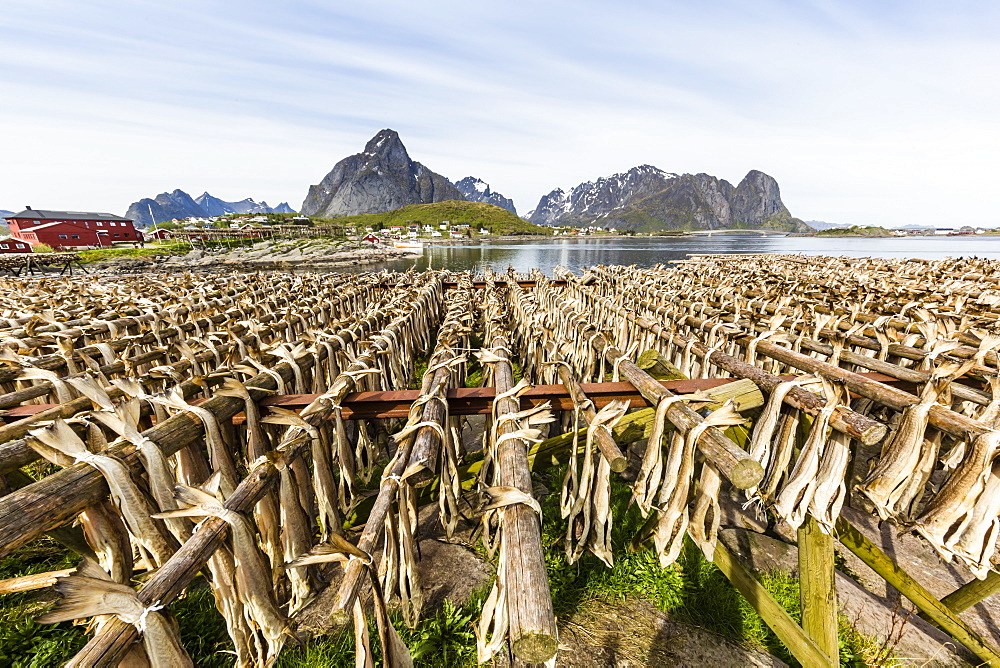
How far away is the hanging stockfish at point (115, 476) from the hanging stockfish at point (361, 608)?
1.26 metres

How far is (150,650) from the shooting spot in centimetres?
142

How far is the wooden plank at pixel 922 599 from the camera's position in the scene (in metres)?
3.06

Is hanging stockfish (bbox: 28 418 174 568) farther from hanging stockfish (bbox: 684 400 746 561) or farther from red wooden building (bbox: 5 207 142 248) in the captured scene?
red wooden building (bbox: 5 207 142 248)

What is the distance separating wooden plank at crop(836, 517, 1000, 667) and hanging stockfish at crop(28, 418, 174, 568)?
4.82 metres

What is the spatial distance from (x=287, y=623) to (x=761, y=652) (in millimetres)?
3860

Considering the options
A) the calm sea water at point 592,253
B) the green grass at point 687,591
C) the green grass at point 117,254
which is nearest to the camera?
the green grass at point 687,591

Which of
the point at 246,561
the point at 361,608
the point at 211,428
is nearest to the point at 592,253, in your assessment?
the point at 211,428

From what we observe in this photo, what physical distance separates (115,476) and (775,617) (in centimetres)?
465

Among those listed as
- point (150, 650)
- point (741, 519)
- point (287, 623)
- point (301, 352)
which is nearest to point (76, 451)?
point (150, 650)

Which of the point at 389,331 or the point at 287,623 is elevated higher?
the point at 389,331

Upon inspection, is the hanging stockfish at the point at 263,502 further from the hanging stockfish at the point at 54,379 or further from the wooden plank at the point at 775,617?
the wooden plank at the point at 775,617

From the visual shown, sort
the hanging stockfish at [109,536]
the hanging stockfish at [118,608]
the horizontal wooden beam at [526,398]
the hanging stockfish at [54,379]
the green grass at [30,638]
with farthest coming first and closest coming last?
the horizontal wooden beam at [526,398] < the hanging stockfish at [54,379] < the green grass at [30,638] < the hanging stockfish at [109,536] < the hanging stockfish at [118,608]

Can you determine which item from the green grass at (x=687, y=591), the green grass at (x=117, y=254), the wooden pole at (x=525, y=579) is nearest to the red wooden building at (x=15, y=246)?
the green grass at (x=117, y=254)

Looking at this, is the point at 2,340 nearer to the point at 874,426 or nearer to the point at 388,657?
the point at 388,657
